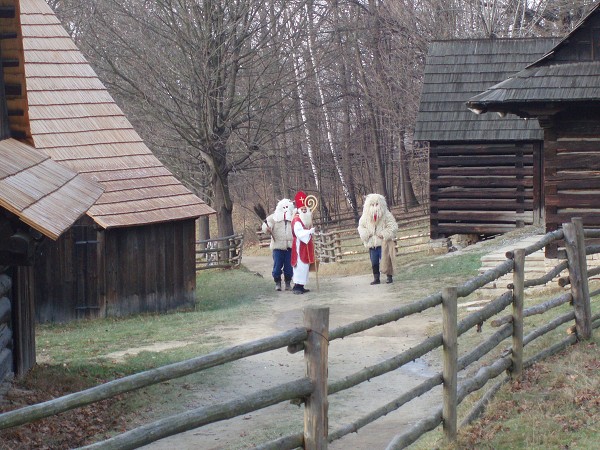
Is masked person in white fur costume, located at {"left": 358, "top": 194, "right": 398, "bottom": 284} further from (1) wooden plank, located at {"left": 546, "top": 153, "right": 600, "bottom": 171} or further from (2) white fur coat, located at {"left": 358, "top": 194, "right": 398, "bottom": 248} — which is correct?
(1) wooden plank, located at {"left": 546, "top": 153, "right": 600, "bottom": 171}

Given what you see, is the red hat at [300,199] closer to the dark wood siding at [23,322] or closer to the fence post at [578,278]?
the dark wood siding at [23,322]

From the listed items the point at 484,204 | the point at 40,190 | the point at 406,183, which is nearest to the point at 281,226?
the point at 484,204

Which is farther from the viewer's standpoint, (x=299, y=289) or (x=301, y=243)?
(x=299, y=289)

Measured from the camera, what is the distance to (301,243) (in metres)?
18.4

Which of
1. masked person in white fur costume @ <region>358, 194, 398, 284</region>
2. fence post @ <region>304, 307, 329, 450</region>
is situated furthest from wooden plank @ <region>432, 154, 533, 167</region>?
fence post @ <region>304, 307, 329, 450</region>

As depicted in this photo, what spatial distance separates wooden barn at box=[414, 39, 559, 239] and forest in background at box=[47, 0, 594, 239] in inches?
89.0

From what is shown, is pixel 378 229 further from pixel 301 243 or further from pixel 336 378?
pixel 336 378

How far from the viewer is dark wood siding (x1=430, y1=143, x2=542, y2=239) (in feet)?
75.8

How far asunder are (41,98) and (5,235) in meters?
11.9

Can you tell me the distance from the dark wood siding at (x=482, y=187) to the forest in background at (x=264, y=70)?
4512 millimetres

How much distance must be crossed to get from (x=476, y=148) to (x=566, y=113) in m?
8.96

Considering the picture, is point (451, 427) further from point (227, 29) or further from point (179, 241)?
point (227, 29)


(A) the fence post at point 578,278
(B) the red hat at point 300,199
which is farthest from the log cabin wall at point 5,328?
(B) the red hat at point 300,199

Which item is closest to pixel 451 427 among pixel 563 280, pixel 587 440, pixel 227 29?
pixel 587 440
